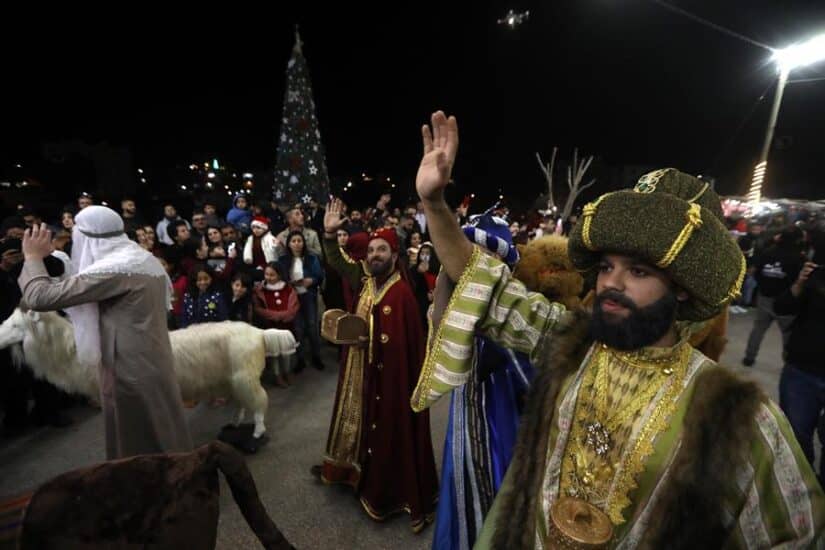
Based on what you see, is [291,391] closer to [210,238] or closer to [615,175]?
[210,238]

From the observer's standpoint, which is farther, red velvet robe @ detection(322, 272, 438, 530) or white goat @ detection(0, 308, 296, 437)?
white goat @ detection(0, 308, 296, 437)

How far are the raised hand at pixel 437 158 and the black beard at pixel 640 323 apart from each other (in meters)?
0.62

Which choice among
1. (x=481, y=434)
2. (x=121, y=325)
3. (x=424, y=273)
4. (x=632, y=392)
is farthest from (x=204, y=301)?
(x=632, y=392)

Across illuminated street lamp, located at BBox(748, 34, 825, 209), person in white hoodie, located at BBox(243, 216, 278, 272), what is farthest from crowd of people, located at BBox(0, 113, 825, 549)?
illuminated street lamp, located at BBox(748, 34, 825, 209)

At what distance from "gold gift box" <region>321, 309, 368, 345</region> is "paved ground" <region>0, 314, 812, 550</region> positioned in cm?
135

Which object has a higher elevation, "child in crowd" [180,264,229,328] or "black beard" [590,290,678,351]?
"black beard" [590,290,678,351]

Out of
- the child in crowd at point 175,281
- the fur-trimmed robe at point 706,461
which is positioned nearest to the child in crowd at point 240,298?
the child in crowd at point 175,281

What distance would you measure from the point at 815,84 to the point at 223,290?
22542 millimetres

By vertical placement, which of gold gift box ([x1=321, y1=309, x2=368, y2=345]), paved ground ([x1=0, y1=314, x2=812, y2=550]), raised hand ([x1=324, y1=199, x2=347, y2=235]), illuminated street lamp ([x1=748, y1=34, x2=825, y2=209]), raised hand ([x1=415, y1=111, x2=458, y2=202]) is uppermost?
illuminated street lamp ([x1=748, y1=34, x2=825, y2=209])

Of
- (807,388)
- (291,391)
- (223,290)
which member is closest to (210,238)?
(223,290)

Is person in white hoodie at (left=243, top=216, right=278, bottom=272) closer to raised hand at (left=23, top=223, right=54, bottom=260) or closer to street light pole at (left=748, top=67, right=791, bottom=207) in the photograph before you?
raised hand at (left=23, top=223, right=54, bottom=260)

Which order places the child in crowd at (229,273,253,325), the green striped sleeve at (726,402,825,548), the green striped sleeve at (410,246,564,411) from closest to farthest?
the green striped sleeve at (726,402,825,548)
the green striped sleeve at (410,246,564,411)
the child in crowd at (229,273,253,325)

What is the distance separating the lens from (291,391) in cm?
523

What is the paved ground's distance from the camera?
9.93 ft
